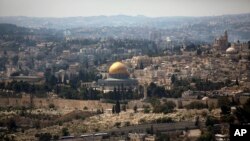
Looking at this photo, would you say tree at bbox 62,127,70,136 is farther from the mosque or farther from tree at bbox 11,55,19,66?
tree at bbox 11,55,19,66

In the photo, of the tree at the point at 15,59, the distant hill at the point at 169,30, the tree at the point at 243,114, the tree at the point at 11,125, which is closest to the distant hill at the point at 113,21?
the distant hill at the point at 169,30

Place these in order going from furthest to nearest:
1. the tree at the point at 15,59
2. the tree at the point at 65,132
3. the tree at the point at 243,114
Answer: the tree at the point at 15,59 → the tree at the point at 65,132 → the tree at the point at 243,114

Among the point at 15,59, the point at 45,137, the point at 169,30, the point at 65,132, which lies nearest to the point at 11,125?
the point at 65,132

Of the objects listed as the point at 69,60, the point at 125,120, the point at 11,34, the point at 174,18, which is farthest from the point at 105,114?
the point at 174,18

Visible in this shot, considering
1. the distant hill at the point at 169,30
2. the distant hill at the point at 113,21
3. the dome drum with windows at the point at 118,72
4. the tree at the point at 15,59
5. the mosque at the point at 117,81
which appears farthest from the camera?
the distant hill at the point at 113,21

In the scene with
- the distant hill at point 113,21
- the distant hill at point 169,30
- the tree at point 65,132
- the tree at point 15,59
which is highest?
the tree at point 65,132

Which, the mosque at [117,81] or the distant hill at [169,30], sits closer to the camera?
the mosque at [117,81]

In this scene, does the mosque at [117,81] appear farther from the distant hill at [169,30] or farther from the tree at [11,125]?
the distant hill at [169,30]

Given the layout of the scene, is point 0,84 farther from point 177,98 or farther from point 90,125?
point 90,125

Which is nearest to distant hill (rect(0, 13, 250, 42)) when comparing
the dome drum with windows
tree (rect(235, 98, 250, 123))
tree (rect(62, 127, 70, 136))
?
the dome drum with windows
